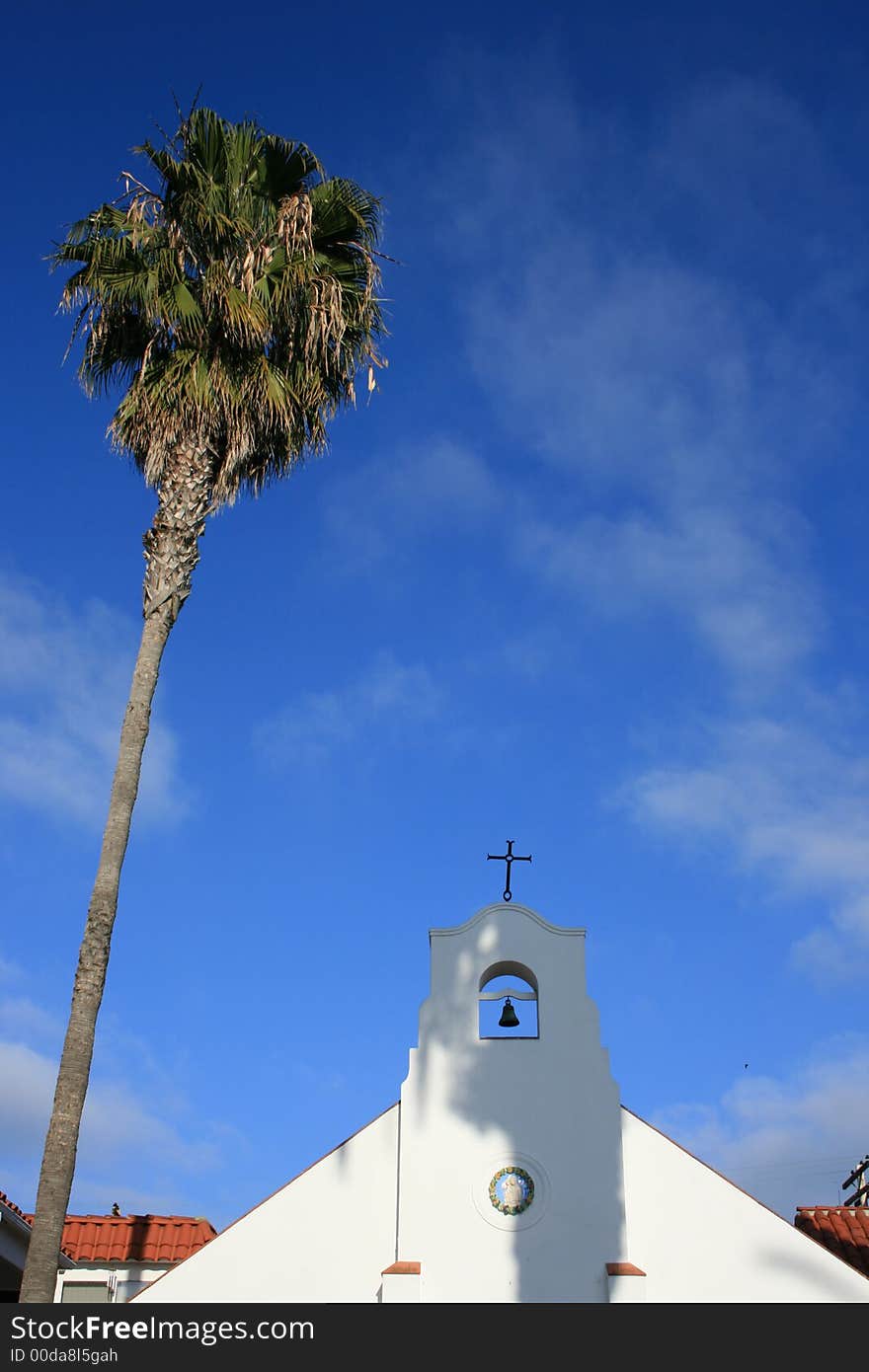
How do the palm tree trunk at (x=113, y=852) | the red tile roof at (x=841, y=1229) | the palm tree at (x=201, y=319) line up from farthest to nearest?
1. the red tile roof at (x=841, y=1229)
2. the palm tree at (x=201, y=319)
3. the palm tree trunk at (x=113, y=852)

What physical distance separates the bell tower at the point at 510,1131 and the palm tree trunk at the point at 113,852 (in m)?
6.41

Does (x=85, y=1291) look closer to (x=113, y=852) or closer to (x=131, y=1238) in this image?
(x=131, y=1238)

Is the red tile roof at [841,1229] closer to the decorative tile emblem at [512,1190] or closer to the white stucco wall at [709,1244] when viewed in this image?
the white stucco wall at [709,1244]

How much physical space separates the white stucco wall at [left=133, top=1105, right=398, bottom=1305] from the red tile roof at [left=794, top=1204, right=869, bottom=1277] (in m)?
6.32

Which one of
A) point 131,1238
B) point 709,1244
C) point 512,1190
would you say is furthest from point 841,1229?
point 131,1238

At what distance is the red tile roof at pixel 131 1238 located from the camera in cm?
1905

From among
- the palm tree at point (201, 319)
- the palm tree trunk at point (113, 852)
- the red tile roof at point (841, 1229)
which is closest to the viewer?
the palm tree trunk at point (113, 852)

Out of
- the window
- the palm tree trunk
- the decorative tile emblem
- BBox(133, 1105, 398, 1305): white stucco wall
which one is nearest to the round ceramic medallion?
the decorative tile emblem

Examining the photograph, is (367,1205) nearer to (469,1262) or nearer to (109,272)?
(469,1262)

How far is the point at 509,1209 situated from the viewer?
1672cm

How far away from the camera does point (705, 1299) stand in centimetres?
1620

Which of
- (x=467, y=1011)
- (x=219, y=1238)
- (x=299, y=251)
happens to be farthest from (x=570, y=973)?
(x=299, y=251)

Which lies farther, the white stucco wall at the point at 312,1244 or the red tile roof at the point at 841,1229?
the red tile roof at the point at 841,1229

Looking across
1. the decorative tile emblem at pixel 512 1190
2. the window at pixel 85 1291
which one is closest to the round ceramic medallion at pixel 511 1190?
the decorative tile emblem at pixel 512 1190
